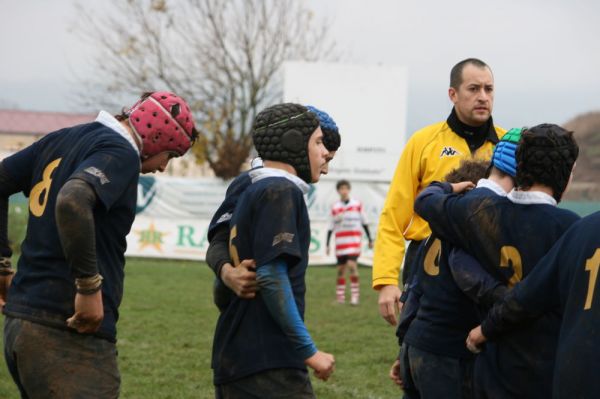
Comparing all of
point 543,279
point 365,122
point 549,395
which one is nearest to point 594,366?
point 543,279

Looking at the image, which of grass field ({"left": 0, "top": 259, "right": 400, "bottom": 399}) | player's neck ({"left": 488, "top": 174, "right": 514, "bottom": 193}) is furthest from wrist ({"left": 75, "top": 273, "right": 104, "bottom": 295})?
grass field ({"left": 0, "top": 259, "right": 400, "bottom": 399})

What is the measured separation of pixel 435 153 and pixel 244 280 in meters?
1.93

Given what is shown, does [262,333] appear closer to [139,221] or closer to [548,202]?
[548,202]

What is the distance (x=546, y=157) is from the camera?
347 cm

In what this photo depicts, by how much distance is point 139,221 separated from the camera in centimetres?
2345

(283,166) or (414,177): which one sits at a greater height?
(283,166)

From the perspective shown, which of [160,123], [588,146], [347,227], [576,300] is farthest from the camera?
[588,146]

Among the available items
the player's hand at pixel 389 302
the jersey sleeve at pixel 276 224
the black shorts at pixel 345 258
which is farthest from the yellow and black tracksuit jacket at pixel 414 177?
the black shorts at pixel 345 258

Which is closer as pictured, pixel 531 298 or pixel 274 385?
pixel 531 298

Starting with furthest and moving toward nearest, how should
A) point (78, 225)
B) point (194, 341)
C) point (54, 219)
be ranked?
point (194, 341)
point (54, 219)
point (78, 225)

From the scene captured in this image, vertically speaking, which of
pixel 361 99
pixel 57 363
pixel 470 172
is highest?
pixel 470 172

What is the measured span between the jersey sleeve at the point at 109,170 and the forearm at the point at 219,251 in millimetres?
547

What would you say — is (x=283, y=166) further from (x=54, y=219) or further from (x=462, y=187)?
(x=54, y=219)

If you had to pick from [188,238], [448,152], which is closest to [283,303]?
[448,152]
